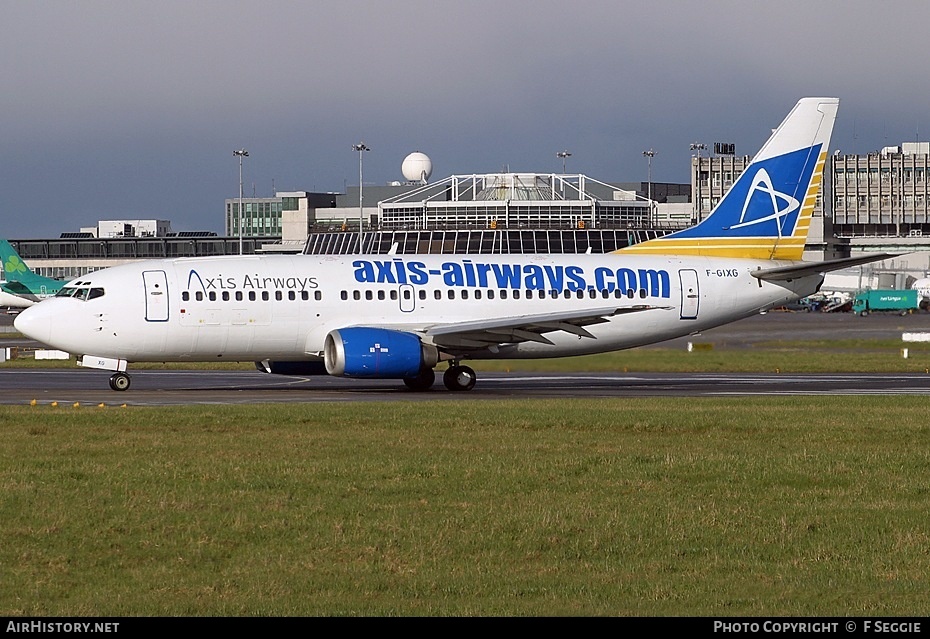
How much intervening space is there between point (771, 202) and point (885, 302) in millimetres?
Result: 93134

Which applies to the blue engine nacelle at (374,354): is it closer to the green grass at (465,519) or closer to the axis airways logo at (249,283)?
the axis airways logo at (249,283)

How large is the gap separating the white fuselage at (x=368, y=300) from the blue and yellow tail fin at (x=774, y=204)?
2.74 ft

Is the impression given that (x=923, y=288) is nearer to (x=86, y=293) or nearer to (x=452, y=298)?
(x=452, y=298)

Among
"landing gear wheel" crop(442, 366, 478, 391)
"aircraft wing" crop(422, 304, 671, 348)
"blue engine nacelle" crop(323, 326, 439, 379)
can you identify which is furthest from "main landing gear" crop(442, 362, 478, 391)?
"blue engine nacelle" crop(323, 326, 439, 379)

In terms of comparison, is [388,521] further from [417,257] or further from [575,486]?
[417,257]

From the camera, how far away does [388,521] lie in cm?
1560

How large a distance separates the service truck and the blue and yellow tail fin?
90.7m

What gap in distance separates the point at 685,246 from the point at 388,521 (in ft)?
99.4

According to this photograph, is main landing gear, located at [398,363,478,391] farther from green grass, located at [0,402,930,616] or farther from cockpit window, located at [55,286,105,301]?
green grass, located at [0,402,930,616]

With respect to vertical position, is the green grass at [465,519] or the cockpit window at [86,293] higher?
the cockpit window at [86,293]

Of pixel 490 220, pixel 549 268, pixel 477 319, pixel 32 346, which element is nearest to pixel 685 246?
pixel 549 268

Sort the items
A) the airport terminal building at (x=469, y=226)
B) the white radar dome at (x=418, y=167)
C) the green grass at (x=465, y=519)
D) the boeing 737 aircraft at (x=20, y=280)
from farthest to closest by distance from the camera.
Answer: the white radar dome at (x=418, y=167), the airport terminal building at (x=469, y=226), the boeing 737 aircraft at (x=20, y=280), the green grass at (x=465, y=519)

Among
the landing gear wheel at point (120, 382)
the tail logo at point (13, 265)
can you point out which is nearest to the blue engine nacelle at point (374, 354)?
the landing gear wheel at point (120, 382)

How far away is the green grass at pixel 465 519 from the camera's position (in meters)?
12.2
